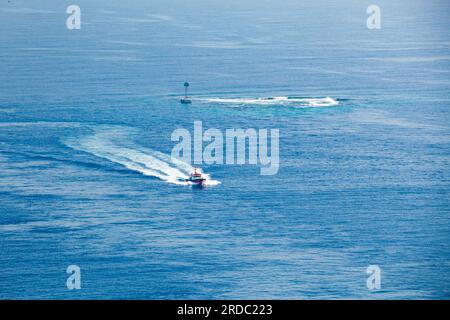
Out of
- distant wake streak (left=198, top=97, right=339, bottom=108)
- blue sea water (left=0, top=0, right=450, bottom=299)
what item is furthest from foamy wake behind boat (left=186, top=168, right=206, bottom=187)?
distant wake streak (left=198, top=97, right=339, bottom=108)

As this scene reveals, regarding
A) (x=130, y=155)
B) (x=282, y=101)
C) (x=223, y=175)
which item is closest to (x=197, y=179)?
(x=223, y=175)

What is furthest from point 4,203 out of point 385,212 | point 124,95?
point 124,95

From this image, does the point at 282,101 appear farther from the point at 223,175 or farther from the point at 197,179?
the point at 197,179

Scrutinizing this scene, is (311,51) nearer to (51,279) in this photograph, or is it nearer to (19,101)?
(19,101)

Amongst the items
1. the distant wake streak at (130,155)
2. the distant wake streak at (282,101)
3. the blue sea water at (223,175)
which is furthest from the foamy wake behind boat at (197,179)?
the distant wake streak at (282,101)

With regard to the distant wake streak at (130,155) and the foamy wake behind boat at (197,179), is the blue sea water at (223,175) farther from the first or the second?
the foamy wake behind boat at (197,179)

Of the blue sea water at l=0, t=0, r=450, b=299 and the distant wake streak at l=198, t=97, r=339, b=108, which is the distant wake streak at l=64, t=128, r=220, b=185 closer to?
the blue sea water at l=0, t=0, r=450, b=299
